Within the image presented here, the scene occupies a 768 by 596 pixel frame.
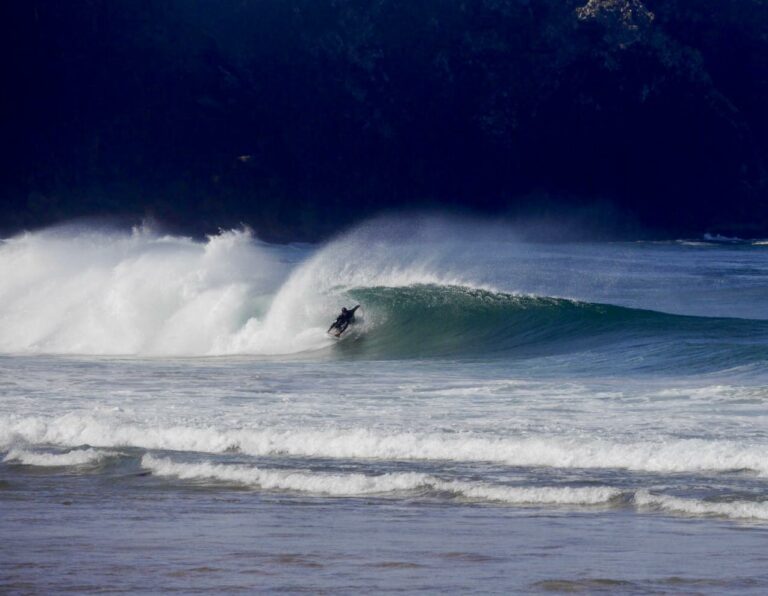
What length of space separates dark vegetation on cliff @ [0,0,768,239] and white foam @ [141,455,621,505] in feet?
210

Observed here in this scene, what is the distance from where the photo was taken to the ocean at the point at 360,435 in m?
7.70

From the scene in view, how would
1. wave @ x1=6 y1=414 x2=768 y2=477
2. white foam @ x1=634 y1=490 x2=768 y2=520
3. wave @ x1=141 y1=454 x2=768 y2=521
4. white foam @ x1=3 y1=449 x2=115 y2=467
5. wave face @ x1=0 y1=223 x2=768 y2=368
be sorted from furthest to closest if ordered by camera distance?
wave face @ x1=0 y1=223 x2=768 y2=368 < white foam @ x1=3 y1=449 x2=115 y2=467 < wave @ x1=6 y1=414 x2=768 y2=477 < wave @ x1=141 y1=454 x2=768 y2=521 < white foam @ x1=634 y1=490 x2=768 y2=520

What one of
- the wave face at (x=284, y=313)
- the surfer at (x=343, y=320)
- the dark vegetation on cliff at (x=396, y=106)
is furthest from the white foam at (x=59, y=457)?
the dark vegetation on cliff at (x=396, y=106)

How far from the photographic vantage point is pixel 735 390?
13578mm

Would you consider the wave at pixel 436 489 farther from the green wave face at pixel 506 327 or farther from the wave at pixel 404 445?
the green wave face at pixel 506 327

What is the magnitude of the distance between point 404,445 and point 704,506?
2.90 m

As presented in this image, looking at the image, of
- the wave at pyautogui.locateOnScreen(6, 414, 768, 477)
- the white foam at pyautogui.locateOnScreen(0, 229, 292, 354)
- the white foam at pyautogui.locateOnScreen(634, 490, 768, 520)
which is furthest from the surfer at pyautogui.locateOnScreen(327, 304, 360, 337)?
the white foam at pyautogui.locateOnScreen(634, 490, 768, 520)

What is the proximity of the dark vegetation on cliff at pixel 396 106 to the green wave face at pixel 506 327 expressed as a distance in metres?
51.5

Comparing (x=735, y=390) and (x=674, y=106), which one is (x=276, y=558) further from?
(x=674, y=106)

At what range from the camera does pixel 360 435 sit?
37.4 ft

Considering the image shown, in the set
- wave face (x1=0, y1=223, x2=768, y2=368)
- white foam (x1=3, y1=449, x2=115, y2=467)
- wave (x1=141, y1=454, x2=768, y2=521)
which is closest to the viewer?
wave (x1=141, y1=454, x2=768, y2=521)

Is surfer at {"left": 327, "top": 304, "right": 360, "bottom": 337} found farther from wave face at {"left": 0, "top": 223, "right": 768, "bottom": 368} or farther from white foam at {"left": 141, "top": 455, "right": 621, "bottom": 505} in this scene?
white foam at {"left": 141, "top": 455, "right": 621, "bottom": 505}

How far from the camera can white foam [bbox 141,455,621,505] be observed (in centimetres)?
935

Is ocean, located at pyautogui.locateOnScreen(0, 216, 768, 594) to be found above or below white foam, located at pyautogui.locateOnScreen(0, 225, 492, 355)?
below
